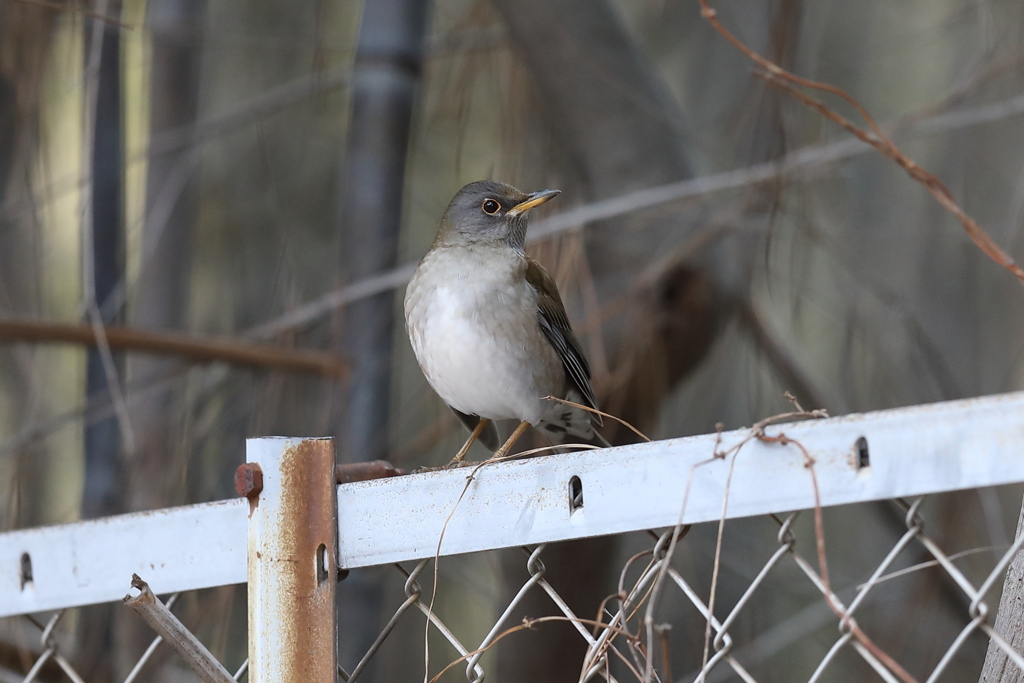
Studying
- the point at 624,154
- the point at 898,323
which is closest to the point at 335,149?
the point at 624,154

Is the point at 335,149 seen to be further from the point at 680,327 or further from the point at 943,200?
the point at 943,200

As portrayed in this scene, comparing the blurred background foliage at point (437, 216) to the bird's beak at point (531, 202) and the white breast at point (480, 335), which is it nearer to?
the bird's beak at point (531, 202)

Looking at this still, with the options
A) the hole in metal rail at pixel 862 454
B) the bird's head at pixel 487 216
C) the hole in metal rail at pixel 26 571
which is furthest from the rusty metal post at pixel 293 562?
the bird's head at pixel 487 216

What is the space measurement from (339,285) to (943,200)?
2823 mm

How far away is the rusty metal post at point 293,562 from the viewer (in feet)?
4.83

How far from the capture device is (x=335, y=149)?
596 centimetres

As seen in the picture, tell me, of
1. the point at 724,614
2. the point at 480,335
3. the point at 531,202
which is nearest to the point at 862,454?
the point at 480,335

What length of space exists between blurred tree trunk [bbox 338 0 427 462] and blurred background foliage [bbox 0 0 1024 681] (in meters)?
0.01

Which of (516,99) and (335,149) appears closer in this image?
(516,99)

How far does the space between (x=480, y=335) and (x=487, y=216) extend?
0.54 metres

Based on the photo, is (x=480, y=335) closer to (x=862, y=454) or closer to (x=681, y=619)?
(x=862, y=454)

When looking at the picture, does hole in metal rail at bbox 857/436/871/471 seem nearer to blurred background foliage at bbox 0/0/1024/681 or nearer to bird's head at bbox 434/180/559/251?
bird's head at bbox 434/180/559/251

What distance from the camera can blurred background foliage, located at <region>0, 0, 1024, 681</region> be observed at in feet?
12.4

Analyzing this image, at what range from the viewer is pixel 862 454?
3.61 feet
